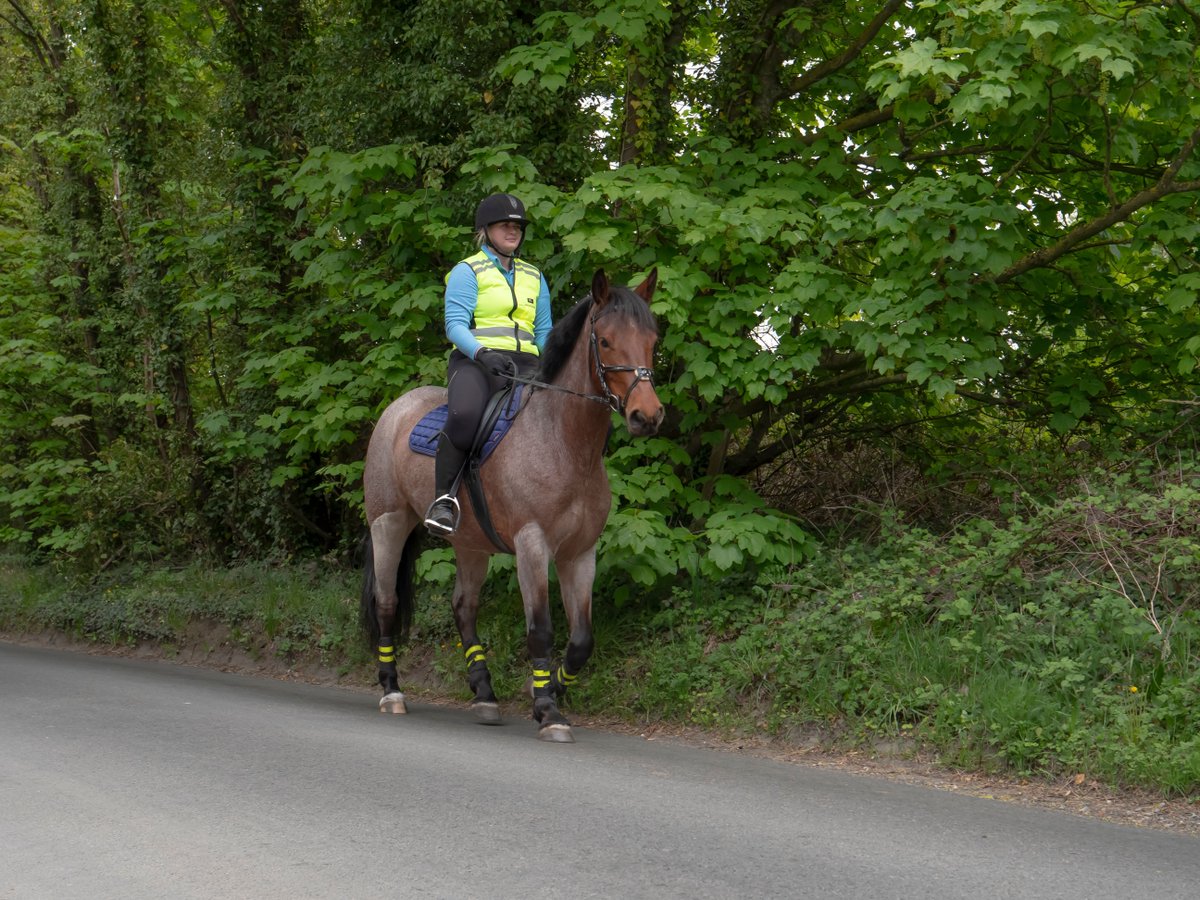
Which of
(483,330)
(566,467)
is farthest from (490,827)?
(483,330)

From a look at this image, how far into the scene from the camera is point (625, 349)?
23.4 feet

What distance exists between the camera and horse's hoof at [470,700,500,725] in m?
8.27

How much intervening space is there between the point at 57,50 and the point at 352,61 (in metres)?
9.02

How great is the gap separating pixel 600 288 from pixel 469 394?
4.12 feet

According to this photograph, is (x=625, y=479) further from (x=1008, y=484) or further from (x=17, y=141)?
(x=17, y=141)

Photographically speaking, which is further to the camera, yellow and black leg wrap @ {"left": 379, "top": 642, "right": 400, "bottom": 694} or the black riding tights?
yellow and black leg wrap @ {"left": 379, "top": 642, "right": 400, "bottom": 694}

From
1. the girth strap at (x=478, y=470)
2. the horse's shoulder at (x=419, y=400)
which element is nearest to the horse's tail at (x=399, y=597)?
the horse's shoulder at (x=419, y=400)

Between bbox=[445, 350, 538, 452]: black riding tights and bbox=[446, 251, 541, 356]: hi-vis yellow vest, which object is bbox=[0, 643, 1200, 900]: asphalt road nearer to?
bbox=[445, 350, 538, 452]: black riding tights

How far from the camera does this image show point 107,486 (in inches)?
610

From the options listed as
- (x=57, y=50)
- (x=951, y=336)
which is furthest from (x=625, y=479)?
(x=57, y=50)

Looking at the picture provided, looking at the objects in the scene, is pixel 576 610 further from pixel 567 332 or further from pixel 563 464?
pixel 567 332

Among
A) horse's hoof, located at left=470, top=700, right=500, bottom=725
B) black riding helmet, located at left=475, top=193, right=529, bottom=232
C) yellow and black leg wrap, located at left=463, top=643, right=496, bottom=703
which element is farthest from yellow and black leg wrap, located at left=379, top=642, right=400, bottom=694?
black riding helmet, located at left=475, top=193, right=529, bottom=232

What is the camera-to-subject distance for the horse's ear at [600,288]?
23.9 ft

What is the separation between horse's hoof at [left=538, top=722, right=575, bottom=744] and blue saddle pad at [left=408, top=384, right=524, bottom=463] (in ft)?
6.15
